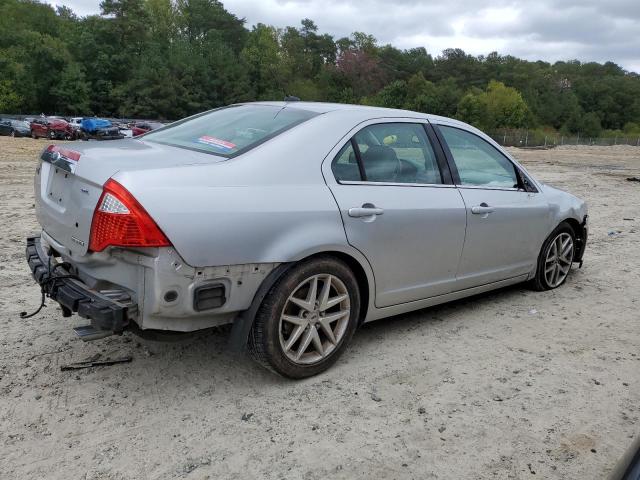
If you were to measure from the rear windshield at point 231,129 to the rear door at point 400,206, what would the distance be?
41cm

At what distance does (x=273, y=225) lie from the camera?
3035 millimetres

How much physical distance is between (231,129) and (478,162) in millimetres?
2020

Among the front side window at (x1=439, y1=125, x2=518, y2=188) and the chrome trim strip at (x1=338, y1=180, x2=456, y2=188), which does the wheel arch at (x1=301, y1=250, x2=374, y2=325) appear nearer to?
the chrome trim strip at (x1=338, y1=180, x2=456, y2=188)

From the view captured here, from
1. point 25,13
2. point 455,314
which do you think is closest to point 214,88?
point 25,13

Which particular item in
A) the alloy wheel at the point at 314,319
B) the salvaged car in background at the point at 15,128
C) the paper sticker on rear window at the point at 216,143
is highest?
the paper sticker on rear window at the point at 216,143

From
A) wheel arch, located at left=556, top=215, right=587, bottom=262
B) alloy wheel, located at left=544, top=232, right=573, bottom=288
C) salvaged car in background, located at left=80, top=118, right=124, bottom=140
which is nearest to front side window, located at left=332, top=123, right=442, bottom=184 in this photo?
alloy wheel, located at left=544, top=232, right=573, bottom=288

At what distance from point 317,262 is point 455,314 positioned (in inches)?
72.7

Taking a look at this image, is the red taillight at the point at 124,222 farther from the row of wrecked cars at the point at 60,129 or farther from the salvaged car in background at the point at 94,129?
the salvaged car in background at the point at 94,129

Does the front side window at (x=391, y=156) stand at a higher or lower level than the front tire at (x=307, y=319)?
higher

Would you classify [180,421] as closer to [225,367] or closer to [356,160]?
[225,367]

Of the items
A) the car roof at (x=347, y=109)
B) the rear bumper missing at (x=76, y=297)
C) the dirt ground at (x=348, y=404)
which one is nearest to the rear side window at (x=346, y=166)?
the car roof at (x=347, y=109)

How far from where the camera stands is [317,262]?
323 centimetres

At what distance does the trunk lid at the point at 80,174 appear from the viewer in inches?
115

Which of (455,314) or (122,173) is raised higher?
(122,173)
